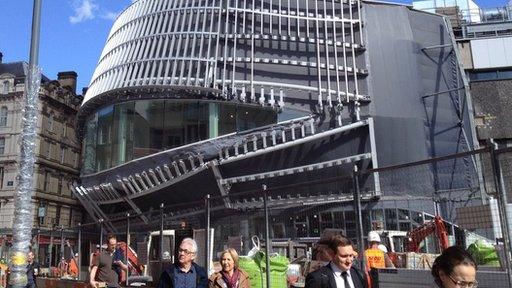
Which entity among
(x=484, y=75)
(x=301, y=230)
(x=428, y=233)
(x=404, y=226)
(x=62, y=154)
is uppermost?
(x=484, y=75)

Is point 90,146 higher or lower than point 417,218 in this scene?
higher

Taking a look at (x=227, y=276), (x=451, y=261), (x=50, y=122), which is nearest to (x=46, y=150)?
(x=50, y=122)

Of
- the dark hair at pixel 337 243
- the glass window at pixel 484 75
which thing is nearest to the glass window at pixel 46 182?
the glass window at pixel 484 75

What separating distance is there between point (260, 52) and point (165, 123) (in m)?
5.79

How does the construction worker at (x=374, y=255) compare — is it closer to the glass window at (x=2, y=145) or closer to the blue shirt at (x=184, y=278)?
the blue shirt at (x=184, y=278)

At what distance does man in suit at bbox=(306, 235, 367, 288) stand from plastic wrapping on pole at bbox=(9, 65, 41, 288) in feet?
13.9

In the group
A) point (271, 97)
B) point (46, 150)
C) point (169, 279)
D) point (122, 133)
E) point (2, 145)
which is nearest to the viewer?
point (169, 279)

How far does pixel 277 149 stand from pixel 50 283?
10.5m

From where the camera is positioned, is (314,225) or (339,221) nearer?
(339,221)

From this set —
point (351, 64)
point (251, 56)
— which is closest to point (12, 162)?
point (251, 56)

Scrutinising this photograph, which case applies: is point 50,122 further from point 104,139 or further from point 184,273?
point 184,273

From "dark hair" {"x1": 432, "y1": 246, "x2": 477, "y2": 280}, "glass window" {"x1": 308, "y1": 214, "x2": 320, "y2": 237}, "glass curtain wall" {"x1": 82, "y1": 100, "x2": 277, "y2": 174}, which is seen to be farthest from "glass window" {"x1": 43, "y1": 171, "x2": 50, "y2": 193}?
"dark hair" {"x1": 432, "y1": 246, "x2": 477, "y2": 280}

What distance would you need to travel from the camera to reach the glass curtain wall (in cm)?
2448

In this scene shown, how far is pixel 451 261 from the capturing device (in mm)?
2895
